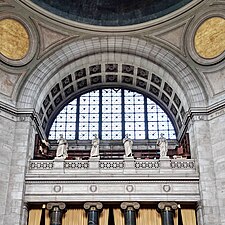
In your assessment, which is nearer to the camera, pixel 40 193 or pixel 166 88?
pixel 40 193

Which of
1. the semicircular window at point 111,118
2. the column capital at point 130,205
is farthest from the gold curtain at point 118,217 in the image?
the semicircular window at point 111,118

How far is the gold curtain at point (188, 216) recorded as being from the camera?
65.9 ft

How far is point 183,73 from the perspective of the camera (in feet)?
76.6

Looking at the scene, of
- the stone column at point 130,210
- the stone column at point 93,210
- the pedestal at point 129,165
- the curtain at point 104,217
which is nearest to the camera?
the stone column at point 93,210

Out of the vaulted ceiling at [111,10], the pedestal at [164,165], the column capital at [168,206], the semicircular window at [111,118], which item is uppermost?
the vaulted ceiling at [111,10]

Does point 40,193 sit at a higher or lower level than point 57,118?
lower

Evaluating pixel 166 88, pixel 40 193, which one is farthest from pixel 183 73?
pixel 40 193

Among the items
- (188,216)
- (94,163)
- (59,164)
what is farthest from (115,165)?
(188,216)

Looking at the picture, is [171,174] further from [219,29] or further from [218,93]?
A: [219,29]

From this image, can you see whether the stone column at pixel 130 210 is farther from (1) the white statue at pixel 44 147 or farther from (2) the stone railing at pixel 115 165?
(1) the white statue at pixel 44 147

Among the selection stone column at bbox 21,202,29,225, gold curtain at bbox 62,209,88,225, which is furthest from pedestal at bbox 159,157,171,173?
stone column at bbox 21,202,29,225

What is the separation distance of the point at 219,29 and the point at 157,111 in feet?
23.2

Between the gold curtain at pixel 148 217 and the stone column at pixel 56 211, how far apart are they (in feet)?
12.5

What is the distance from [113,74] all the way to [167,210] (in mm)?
10543
